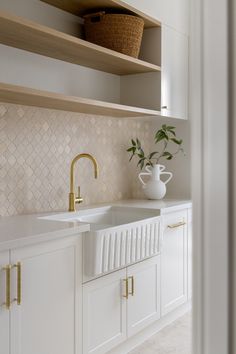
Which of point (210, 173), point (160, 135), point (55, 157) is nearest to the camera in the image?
point (210, 173)

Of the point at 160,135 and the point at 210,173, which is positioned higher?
the point at 160,135

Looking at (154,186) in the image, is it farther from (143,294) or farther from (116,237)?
(116,237)

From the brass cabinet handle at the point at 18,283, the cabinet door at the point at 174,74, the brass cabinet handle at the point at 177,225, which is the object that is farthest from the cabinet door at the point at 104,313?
the cabinet door at the point at 174,74

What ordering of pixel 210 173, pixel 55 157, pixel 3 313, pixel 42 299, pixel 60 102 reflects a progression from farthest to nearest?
pixel 55 157
pixel 60 102
pixel 42 299
pixel 3 313
pixel 210 173

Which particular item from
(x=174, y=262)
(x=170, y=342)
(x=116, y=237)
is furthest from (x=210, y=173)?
(x=174, y=262)

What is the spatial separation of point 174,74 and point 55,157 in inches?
48.6

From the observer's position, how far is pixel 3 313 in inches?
68.1

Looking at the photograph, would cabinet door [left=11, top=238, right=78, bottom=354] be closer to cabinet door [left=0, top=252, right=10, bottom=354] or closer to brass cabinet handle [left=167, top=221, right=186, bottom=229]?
cabinet door [left=0, top=252, right=10, bottom=354]

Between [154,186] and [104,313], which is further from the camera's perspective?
[154,186]

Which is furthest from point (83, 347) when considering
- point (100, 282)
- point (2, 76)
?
point (2, 76)

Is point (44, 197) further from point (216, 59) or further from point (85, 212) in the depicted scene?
point (216, 59)

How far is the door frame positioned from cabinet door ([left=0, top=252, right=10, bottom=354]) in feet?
4.49

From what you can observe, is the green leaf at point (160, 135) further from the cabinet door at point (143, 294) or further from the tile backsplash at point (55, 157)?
the cabinet door at point (143, 294)

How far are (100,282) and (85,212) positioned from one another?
0.63 meters
